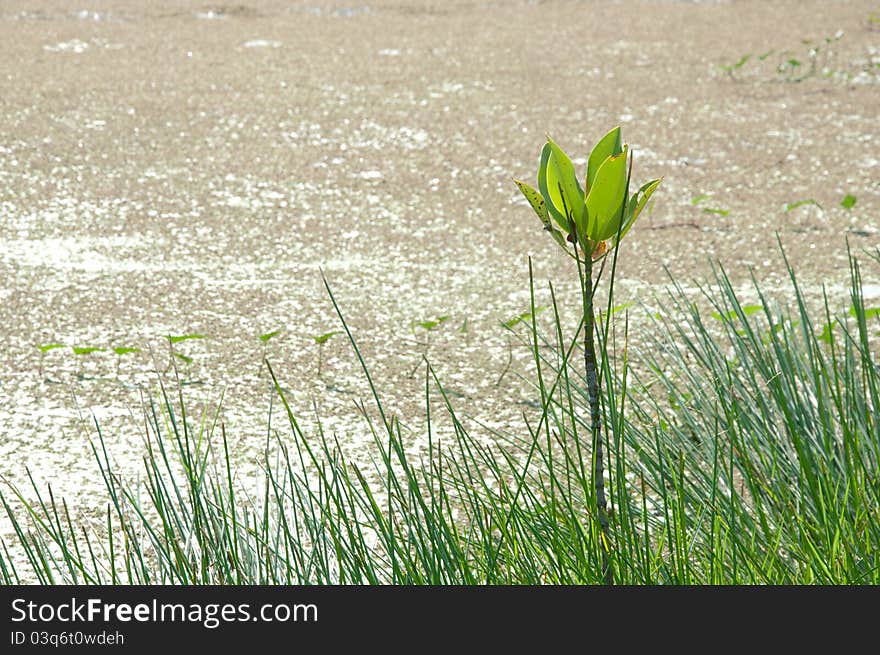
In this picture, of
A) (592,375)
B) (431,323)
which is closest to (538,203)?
(592,375)

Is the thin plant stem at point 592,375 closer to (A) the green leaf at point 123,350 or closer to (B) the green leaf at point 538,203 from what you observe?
(B) the green leaf at point 538,203

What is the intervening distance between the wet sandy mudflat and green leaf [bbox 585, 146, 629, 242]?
0.98m

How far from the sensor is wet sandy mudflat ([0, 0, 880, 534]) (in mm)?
1809

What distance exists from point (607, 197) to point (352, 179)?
221 centimetres

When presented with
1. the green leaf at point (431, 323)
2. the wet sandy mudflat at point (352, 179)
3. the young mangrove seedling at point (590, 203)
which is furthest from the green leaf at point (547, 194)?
the green leaf at point (431, 323)

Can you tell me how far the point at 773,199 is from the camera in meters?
2.63

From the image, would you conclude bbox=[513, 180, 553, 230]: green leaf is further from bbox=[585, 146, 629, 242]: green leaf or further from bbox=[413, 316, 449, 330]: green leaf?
bbox=[413, 316, 449, 330]: green leaf

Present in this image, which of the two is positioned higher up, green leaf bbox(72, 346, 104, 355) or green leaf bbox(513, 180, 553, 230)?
green leaf bbox(72, 346, 104, 355)

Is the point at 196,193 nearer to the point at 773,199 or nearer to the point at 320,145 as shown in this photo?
the point at 320,145

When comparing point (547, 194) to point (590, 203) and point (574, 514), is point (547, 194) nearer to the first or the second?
point (590, 203)

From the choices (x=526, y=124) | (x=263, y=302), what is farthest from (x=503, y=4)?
(x=263, y=302)

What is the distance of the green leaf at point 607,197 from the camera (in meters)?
0.61

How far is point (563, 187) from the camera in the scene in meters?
0.62

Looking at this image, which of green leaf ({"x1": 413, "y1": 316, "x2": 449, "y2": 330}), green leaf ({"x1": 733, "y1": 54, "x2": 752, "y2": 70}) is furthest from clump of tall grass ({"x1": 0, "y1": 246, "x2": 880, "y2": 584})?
green leaf ({"x1": 733, "y1": 54, "x2": 752, "y2": 70})
